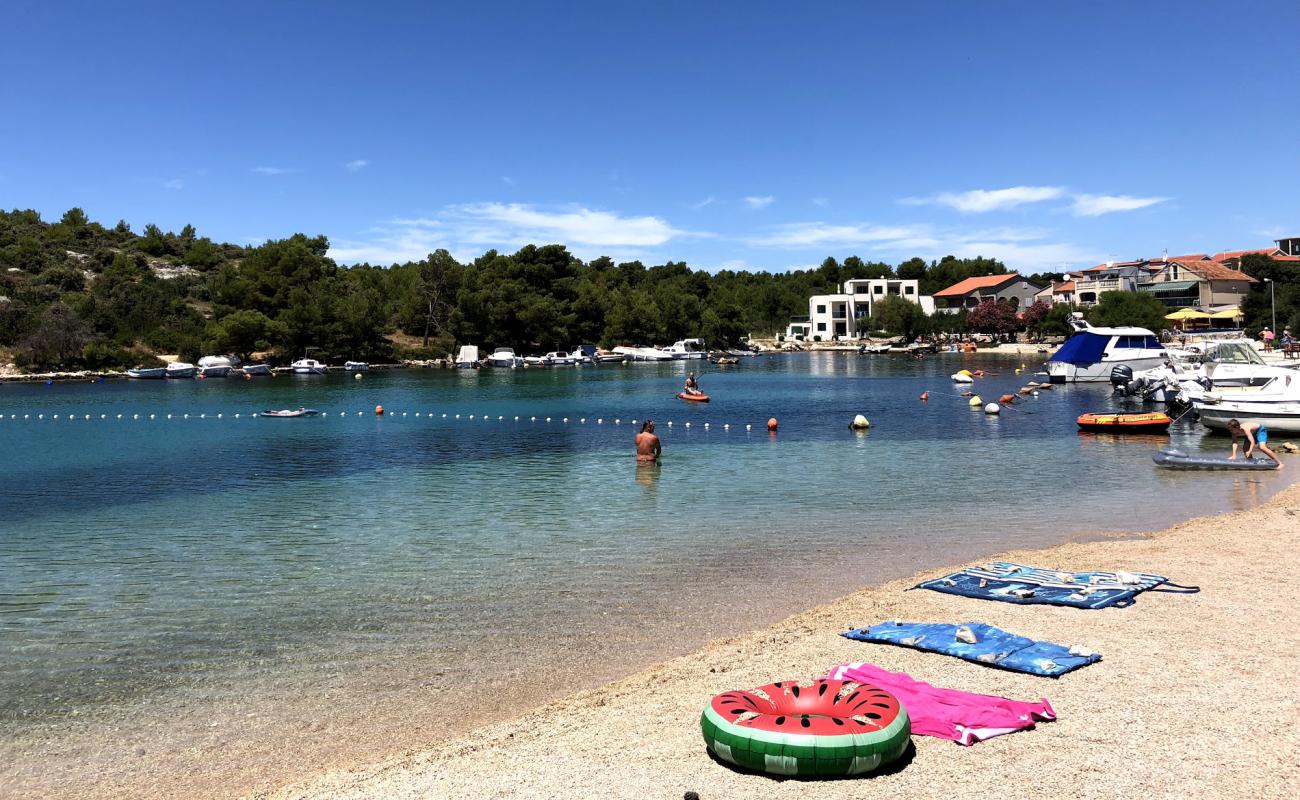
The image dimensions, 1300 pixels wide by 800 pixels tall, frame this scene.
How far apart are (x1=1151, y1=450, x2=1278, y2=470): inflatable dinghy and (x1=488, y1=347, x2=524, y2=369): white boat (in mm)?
96243

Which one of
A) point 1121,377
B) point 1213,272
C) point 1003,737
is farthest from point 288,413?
point 1213,272

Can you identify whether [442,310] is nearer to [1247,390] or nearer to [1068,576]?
[1247,390]

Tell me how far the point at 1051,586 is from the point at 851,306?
151824 millimetres

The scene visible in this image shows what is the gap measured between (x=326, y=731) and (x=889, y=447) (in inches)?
1147

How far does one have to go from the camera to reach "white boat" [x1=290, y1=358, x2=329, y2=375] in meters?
106

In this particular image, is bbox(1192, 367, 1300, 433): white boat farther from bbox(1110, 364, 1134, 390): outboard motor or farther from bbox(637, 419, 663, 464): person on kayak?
bbox(1110, 364, 1134, 390): outboard motor

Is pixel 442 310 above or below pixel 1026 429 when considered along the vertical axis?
above

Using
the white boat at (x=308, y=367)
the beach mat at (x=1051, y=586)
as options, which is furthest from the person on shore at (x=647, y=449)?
the white boat at (x=308, y=367)

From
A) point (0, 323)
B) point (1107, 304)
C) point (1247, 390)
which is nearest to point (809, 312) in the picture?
point (1107, 304)

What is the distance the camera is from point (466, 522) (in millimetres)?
22312

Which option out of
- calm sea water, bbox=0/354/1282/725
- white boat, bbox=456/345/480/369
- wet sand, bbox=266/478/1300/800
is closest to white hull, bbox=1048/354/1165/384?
calm sea water, bbox=0/354/1282/725

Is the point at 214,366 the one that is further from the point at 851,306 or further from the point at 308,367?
the point at 851,306

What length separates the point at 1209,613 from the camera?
1205 cm

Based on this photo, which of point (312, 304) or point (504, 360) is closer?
point (312, 304)
